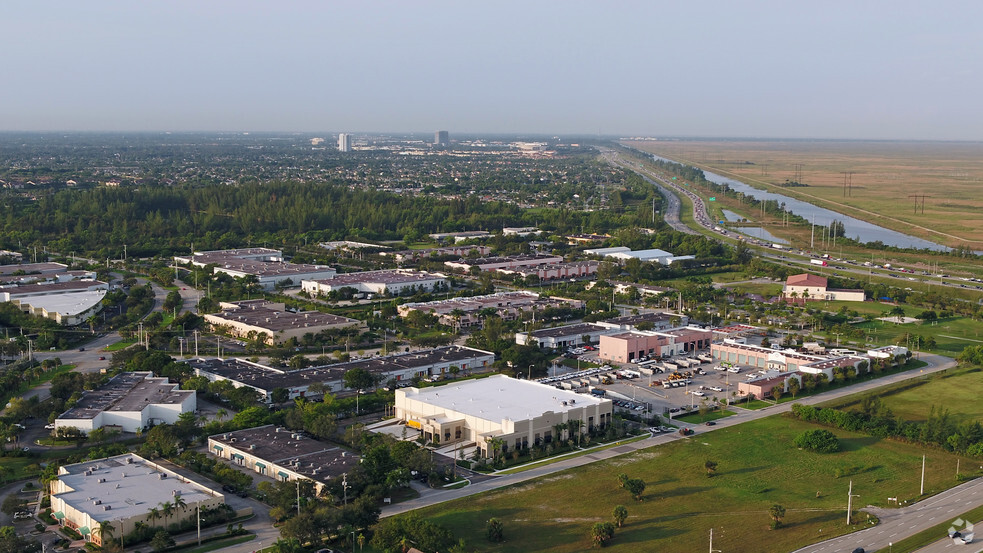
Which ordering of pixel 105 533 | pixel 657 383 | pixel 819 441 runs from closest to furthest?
pixel 105 533 → pixel 819 441 → pixel 657 383

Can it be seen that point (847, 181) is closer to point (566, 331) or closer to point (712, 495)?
point (566, 331)

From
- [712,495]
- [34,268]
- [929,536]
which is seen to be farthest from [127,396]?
[34,268]

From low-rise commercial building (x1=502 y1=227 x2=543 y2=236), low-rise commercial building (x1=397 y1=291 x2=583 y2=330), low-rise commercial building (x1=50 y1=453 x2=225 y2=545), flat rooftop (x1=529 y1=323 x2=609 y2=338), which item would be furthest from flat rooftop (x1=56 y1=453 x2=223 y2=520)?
low-rise commercial building (x1=502 y1=227 x2=543 y2=236)

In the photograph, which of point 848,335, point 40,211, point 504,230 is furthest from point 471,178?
point 848,335

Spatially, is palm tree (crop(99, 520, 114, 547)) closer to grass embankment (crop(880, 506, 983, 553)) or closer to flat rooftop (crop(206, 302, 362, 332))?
grass embankment (crop(880, 506, 983, 553))

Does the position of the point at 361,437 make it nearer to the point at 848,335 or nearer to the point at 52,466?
the point at 52,466

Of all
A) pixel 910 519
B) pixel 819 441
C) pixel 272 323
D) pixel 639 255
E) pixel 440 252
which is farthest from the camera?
pixel 440 252

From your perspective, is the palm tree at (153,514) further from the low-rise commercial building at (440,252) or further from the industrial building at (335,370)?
the low-rise commercial building at (440,252)
